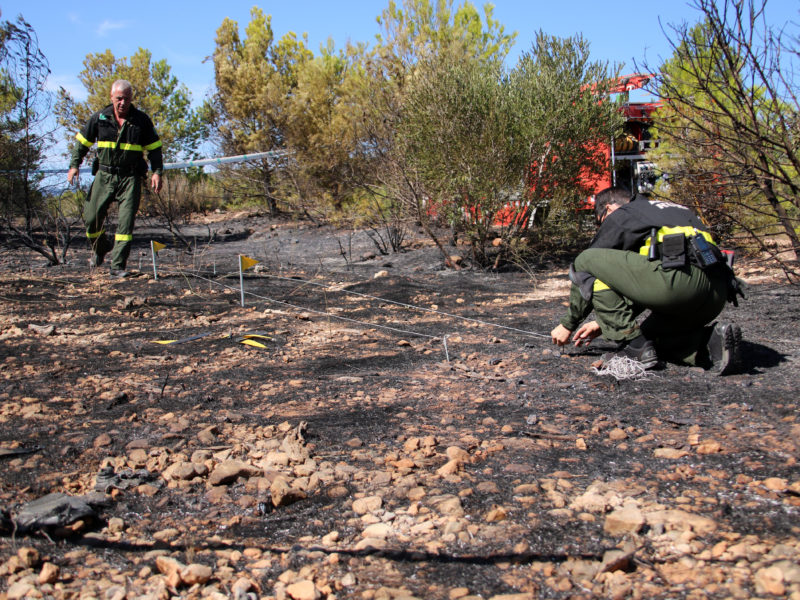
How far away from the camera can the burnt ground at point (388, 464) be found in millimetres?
1713

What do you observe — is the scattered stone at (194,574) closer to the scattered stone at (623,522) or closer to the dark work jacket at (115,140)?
the scattered stone at (623,522)

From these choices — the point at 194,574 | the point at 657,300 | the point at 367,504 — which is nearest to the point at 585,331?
the point at 657,300

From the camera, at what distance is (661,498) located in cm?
208

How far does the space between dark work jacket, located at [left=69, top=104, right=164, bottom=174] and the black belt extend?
29 millimetres

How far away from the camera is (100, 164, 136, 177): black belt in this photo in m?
6.45

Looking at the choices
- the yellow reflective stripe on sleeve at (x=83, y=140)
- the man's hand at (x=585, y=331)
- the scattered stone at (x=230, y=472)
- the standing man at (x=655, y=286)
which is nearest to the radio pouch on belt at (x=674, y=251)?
the standing man at (x=655, y=286)

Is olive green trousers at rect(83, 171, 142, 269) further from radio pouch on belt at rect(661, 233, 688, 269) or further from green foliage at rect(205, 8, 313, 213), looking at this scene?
green foliage at rect(205, 8, 313, 213)

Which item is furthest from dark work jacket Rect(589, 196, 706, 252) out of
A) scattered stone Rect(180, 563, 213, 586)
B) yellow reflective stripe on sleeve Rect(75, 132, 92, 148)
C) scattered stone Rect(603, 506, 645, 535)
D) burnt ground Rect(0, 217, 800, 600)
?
yellow reflective stripe on sleeve Rect(75, 132, 92, 148)

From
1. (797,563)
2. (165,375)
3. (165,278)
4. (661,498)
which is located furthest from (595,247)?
(165,278)

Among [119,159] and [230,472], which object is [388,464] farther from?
[119,159]

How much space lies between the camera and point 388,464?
2451 mm

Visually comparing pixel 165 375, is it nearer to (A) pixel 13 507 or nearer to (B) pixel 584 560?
(A) pixel 13 507

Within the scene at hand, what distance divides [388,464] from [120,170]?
520 cm

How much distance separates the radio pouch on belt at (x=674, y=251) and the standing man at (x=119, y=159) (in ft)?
16.2
